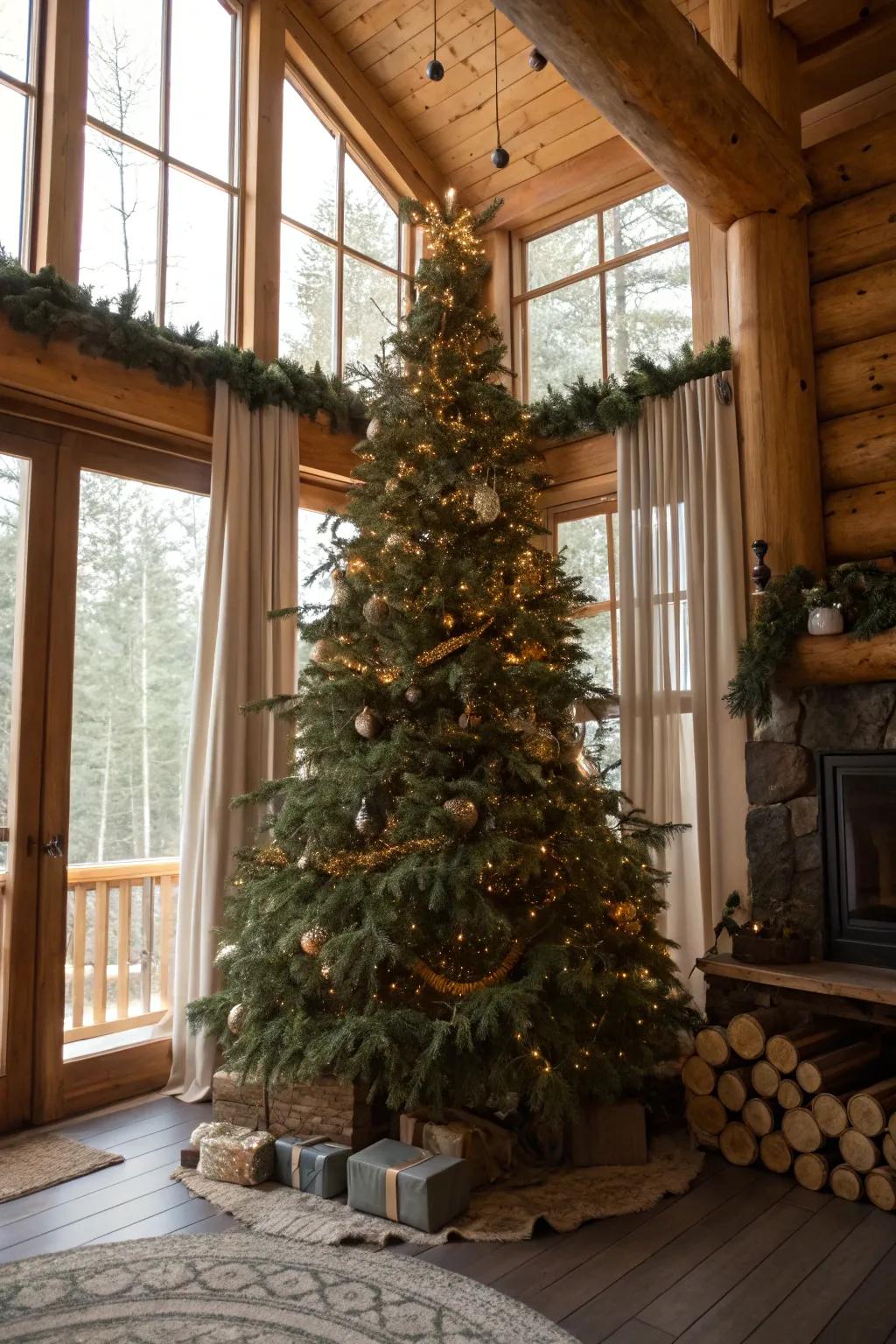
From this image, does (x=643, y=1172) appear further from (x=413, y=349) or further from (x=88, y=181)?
(x=88, y=181)

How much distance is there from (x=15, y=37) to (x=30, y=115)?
0.90 feet

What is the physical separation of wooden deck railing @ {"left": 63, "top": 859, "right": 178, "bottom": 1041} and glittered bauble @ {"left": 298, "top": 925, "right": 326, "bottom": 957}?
3.95 feet

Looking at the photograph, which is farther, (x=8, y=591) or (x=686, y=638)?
(x=686, y=638)

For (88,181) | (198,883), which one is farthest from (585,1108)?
(88,181)

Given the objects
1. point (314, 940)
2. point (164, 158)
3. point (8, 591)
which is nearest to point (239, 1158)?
point (314, 940)

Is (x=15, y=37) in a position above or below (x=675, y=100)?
above

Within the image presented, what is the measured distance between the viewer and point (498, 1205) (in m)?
2.62

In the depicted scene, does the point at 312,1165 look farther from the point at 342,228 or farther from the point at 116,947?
the point at 342,228

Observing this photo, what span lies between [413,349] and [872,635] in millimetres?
1818

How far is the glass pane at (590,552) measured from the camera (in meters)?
4.63

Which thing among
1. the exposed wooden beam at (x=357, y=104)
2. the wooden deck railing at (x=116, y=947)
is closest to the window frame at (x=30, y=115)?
the exposed wooden beam at (x=357, y=104)

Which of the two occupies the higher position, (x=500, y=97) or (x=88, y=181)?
(x=500, y=97)

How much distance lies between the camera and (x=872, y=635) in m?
3.24

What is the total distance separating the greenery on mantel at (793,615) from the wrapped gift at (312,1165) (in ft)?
6.61
